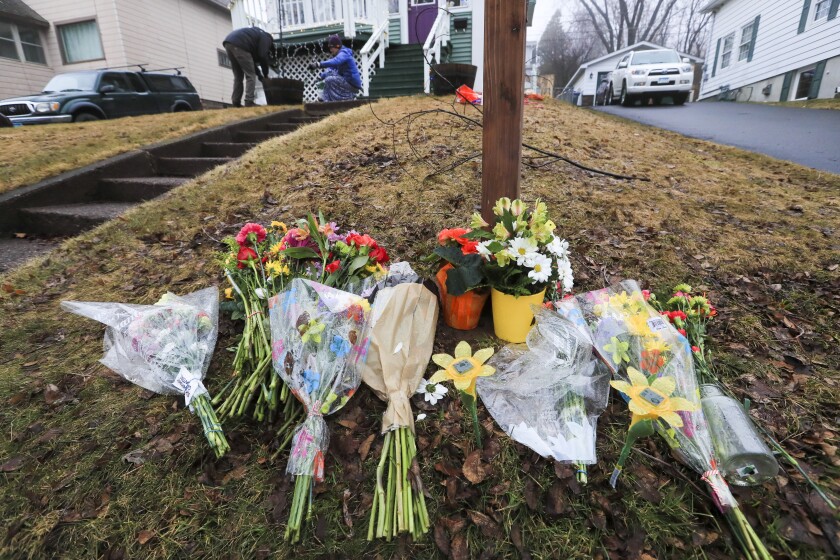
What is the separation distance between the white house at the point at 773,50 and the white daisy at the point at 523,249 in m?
15.5

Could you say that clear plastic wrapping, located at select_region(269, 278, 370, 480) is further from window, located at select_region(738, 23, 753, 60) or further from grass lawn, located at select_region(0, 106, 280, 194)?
window, located at select_region(738, 23, 753, 60)

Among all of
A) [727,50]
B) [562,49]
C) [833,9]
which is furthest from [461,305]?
[562,49]

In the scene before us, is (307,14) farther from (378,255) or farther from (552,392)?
(552,392)

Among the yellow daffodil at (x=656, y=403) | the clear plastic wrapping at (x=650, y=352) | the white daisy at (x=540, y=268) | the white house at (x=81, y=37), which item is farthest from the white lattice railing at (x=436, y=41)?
the white house at (x=81, y=37)

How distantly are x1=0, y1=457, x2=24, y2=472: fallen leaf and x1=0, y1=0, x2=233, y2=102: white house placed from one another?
1661 centimetres

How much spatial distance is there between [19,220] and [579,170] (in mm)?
5739

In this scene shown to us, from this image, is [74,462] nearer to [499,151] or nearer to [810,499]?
[499,151]

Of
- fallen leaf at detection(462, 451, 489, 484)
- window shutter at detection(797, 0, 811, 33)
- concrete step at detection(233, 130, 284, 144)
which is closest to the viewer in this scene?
fallen leaf at detection(462, 451, 489, 484)

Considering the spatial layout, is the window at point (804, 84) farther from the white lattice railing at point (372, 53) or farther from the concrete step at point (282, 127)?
the concrete step at point (282, 127)

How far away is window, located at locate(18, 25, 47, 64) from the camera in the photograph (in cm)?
1369

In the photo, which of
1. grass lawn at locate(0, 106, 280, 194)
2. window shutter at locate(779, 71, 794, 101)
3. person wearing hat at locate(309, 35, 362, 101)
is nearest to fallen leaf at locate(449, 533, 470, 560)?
grass lawn at locate(0, 106, 280, 194)

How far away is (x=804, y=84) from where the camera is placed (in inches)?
518

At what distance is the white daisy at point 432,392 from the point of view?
1.88 m

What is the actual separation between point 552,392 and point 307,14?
42.2ft
